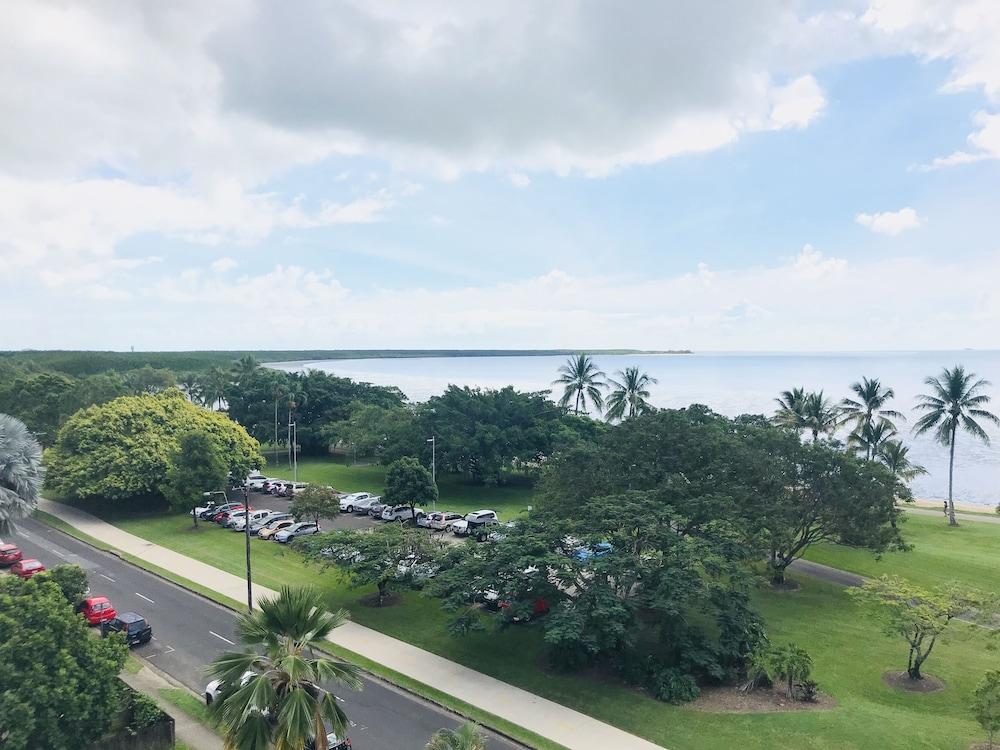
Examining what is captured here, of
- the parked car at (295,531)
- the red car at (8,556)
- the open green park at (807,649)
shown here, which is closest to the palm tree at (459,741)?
the open green park at (807,649)

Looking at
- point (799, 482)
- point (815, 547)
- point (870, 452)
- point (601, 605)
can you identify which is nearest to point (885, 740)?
→ point (601, 605)

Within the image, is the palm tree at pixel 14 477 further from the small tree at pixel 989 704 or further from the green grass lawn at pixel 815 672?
the small tree at pixel 989 704

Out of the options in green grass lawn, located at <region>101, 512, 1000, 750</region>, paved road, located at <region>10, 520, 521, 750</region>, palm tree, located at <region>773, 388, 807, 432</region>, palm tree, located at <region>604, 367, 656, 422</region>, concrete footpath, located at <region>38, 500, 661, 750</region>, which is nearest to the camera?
concrete footpath, located at <region>38, 500, 661, 750</region>

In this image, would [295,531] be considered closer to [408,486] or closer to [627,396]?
[408,486]

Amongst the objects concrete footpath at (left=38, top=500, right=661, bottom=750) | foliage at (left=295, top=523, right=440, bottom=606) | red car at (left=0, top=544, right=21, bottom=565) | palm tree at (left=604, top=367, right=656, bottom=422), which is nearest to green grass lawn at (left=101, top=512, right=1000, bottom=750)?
concrete footpath at (left=38, top=500, right=661, bottom=750)

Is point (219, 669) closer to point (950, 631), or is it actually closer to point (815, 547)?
point (950, 631)

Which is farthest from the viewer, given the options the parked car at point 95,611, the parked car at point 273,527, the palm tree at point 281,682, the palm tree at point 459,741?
the parked car at point 273,527

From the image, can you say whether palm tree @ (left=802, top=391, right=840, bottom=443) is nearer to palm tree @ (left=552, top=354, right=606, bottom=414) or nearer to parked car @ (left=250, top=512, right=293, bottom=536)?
palm tree @ (left=552, top=354, right=606, bottom=414)
